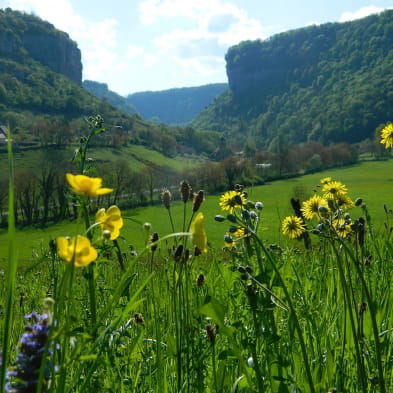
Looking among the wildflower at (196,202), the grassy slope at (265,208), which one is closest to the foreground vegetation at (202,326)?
the wildflower at (196,202)

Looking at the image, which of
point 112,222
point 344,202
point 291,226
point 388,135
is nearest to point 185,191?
point 112,222

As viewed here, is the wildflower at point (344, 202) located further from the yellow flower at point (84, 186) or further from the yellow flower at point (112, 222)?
the yellow flower at point (84, 186)

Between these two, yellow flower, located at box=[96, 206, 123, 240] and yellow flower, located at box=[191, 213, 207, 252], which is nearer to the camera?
yellow flower, located at box=[191, 213, 207, 252]

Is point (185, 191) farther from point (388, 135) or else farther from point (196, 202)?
point (388, 135)

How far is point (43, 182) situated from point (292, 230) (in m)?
69.9

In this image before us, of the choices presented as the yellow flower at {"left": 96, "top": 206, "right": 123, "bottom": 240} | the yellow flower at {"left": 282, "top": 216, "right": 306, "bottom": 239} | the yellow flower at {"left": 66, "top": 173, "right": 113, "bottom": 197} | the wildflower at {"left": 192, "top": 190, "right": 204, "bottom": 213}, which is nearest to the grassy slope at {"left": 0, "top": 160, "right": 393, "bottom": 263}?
the yellow flower at {"left": 282, "top": 216, "right": 306, "bottom": 239}

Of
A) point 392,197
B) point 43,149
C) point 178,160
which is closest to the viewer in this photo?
point 392,197

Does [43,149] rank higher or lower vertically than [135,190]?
higher

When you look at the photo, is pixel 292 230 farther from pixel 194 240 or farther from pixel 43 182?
pixel 43 182

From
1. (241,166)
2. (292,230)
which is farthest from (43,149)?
(292,230)

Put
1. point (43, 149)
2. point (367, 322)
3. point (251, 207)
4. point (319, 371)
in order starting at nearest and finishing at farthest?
point (319, 371) → point (251, 207) → point (367, 322) → point (43, 149)

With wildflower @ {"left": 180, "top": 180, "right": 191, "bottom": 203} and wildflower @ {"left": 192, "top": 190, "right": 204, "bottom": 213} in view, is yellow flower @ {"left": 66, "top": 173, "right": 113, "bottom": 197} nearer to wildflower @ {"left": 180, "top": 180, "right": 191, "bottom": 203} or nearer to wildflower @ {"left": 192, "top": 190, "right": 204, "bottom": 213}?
wildflower @ {"left": 192, "top": 190, "right": 204, "bottom": 213}

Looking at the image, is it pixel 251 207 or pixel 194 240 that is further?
pixel 251 207

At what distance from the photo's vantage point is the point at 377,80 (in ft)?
614
